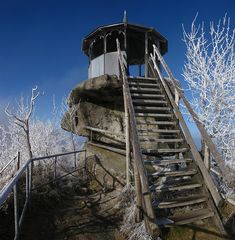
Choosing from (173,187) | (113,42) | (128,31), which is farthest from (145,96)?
(113,42)

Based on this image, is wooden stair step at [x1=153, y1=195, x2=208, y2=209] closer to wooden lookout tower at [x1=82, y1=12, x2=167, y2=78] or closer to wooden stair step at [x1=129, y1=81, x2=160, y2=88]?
wooden stair step at [x1=129, y1=81, x2=160, y2=88]

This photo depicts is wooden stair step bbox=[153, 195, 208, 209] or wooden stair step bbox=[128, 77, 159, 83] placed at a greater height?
wooden stair step bbox=[128, 77, 159, 83]

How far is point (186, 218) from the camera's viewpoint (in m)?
4.32

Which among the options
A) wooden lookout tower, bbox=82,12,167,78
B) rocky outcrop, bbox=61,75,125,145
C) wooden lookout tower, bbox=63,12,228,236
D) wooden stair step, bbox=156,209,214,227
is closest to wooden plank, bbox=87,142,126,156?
wooden lookout tower, bbox=63,12,228,236

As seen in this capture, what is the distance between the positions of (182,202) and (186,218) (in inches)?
12.8

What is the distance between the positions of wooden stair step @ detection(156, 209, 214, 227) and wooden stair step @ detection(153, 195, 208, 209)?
0.59 ft

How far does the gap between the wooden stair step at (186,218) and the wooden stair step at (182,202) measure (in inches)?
7.1

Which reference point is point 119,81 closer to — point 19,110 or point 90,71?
point 90,71

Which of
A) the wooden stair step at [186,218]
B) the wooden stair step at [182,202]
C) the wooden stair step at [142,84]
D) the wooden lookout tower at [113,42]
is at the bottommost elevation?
the wooden stair step at [186,218]

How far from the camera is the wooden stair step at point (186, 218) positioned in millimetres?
4102

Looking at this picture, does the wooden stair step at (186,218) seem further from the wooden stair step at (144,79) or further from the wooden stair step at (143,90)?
the wooden stair step at (144,79)

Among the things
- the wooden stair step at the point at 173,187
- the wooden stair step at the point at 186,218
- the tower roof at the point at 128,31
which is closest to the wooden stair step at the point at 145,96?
Answer: the wooden stair step at the point at 173,187

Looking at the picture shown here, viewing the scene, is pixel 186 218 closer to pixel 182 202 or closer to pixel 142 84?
pixel 182 202

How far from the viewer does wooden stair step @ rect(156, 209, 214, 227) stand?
161 inches
